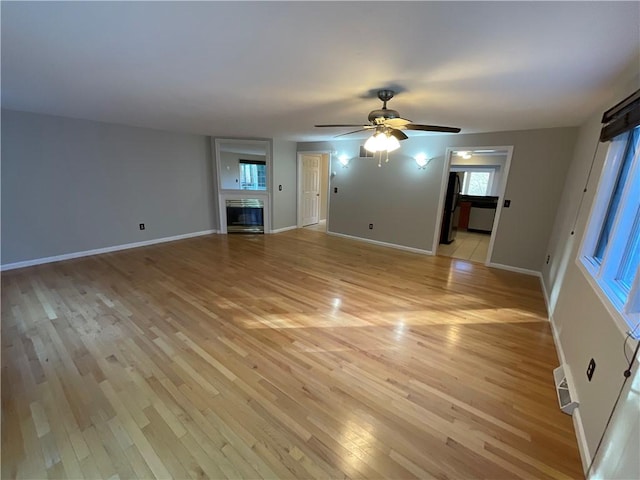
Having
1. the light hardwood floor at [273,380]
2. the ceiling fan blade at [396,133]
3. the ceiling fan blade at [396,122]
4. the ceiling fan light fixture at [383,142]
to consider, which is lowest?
the light hardwood floor at [273,380]

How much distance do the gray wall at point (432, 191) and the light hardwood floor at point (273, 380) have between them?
4.14 feet

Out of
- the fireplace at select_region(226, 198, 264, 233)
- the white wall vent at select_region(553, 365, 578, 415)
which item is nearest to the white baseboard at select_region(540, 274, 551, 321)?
the white wall vent at select_region(553, 365, 578, 415)

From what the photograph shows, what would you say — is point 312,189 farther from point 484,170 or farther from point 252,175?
point 484,170

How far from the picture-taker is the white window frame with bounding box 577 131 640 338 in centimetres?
140

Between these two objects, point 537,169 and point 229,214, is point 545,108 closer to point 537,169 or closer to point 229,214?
point 537,169

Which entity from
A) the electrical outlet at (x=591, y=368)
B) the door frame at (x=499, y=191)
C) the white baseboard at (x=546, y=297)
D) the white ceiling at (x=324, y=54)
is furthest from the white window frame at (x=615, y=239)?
the door frame at (x=499, y=191)

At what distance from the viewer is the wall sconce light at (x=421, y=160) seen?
4.98 metres

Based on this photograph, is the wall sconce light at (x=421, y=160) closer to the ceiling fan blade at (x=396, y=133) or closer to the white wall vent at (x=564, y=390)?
the ceiling fan blade at (x=396, y=133)

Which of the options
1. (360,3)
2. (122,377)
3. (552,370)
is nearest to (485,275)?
(552,370)

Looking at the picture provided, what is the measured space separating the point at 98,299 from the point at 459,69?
166 inches

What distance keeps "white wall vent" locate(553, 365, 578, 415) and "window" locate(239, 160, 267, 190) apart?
19.3ft

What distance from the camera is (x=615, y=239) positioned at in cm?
179

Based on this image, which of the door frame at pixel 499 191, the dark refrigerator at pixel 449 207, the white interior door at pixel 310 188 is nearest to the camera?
the door frame at pixel 499 191

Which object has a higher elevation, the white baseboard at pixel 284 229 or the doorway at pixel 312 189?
the doorway at pixel 312 189
